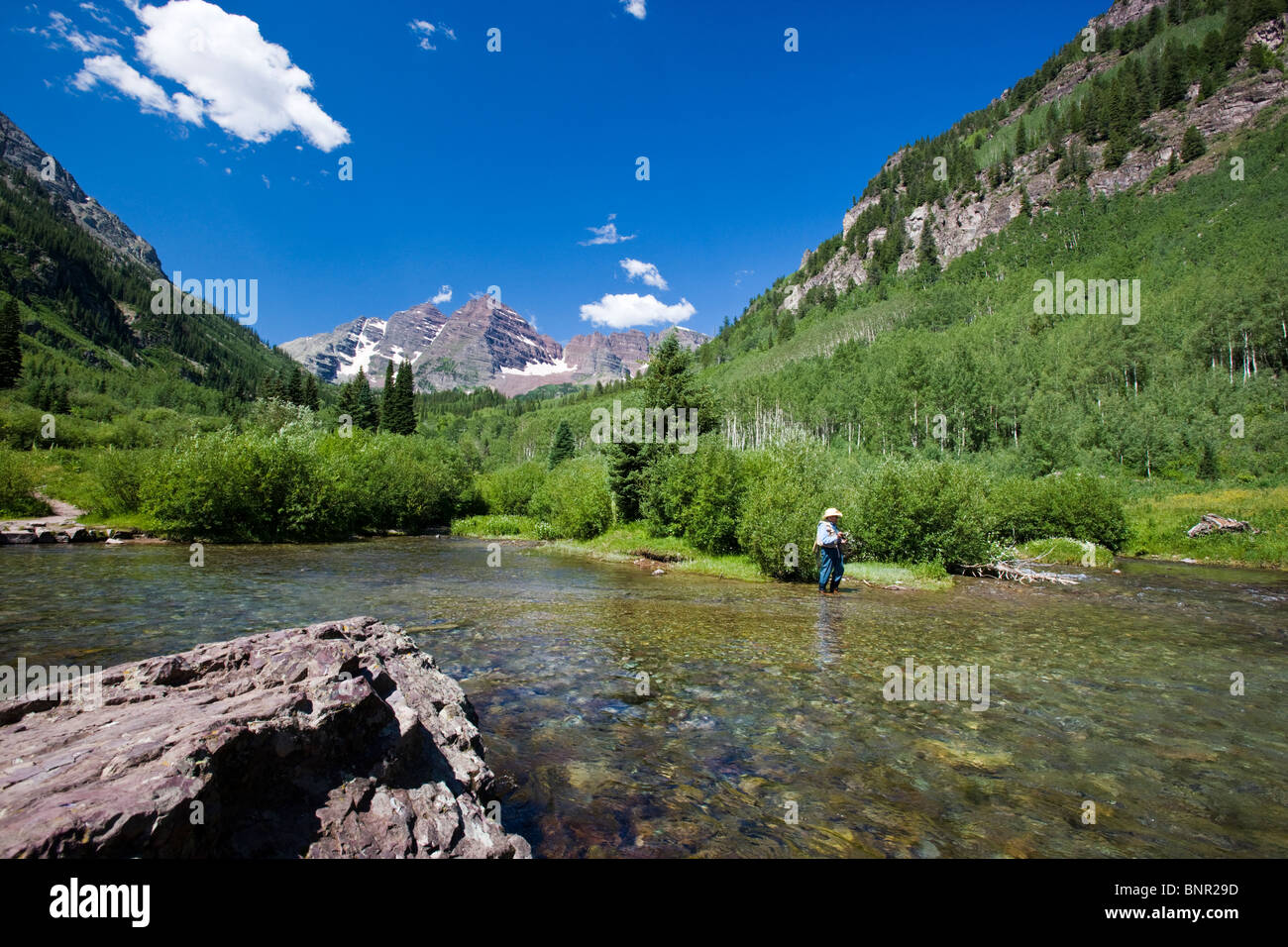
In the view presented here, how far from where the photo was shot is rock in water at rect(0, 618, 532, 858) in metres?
2.98

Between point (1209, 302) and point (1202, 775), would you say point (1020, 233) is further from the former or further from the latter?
point (1202, 775)

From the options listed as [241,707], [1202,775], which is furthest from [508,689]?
[1202,775]

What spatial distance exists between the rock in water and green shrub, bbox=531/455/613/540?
40.3m

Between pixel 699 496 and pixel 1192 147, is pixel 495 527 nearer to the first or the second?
pixel 699 496

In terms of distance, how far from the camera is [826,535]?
Answer: 21.5 m

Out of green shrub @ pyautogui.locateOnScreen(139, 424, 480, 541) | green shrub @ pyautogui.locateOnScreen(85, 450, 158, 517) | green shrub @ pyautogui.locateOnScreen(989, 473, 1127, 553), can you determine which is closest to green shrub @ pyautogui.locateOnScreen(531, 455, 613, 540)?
green shrub @ pyautogui.locateOnScreen(139, 424, 480, 541)

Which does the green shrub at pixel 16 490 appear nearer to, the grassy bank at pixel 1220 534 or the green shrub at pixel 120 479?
the green shrub at pixel 120 479

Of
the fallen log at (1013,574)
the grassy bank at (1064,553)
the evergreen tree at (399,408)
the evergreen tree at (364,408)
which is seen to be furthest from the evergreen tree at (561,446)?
the fallen log at (1013,574)

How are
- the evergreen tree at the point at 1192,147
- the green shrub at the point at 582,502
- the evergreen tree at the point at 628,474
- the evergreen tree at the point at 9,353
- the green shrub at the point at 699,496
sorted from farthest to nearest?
the evergreen tree at the point at 1192,147
the evergreen tree at the point at 9,353
the green shrub at the point at 582,502
the evergreen tree at the point at 628,474
the green shrub at the point at 699,496

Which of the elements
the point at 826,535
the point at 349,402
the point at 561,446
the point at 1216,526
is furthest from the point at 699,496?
the point at 349,402

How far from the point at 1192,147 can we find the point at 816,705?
21439cm

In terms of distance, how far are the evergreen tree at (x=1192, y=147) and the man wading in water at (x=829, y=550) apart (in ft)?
658

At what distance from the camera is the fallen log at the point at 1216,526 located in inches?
1462

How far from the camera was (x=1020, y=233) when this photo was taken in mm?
173625
